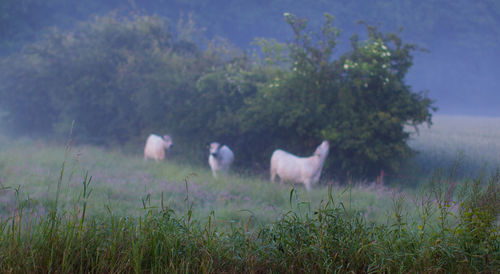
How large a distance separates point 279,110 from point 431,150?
408cm

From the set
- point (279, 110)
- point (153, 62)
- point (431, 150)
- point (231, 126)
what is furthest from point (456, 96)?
point (153, 62)

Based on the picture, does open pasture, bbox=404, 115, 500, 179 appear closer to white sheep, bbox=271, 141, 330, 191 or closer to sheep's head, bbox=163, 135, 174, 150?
white sheep, bbox=271, 141, 330, 191

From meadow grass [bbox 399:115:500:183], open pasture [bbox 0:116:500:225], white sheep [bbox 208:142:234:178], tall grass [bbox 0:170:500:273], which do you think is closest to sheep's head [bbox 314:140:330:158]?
open pasture [bbox 0:116:500:225]

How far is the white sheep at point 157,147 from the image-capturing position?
38.2 feet

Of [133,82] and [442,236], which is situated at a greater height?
[133,82]

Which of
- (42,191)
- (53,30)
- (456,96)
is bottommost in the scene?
(42,191)

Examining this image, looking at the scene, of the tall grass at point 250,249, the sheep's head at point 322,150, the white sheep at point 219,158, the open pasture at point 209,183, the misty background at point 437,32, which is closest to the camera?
the tall grass at point 250,249

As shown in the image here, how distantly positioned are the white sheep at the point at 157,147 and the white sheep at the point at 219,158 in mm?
2022

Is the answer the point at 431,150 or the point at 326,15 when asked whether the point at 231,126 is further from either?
the point at 431,150

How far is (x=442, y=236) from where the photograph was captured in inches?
123

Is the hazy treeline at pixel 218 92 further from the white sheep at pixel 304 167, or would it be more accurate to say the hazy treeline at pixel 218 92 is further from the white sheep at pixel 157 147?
the white sheep at pixel 157 147

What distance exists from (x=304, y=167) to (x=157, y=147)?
5.27 m

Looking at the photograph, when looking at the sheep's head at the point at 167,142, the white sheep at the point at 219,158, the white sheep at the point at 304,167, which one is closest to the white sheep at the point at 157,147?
the sheep's head at the point at 167,142

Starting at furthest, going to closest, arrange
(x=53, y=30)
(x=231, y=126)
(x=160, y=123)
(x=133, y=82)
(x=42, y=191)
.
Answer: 1. (x=53, y=30)
2. (x=133, y=82)
3. (x=160, y=123)
4. (x=231, y=126)
5. (x=42, y=191)
